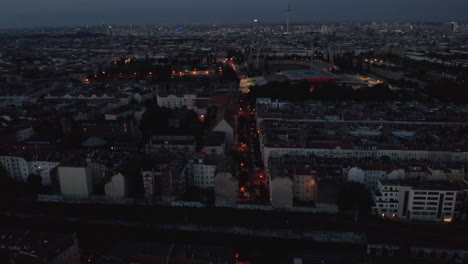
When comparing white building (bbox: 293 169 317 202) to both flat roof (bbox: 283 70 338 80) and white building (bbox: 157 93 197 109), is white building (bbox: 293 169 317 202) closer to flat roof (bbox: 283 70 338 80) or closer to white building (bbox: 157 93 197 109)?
white building (bbox: 157 93 197 109)

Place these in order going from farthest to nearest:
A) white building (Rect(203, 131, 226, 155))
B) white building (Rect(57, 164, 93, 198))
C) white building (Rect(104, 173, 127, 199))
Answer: white building (Rect(203, 131, 226, 155)), white building (Rect(57, 164, 93, 198)), white building (Rect(104, 173, 127, 199))

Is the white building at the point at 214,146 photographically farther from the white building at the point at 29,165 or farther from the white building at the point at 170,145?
the white building at the point at 29,165

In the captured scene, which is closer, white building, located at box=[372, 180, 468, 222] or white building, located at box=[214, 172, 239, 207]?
white building, located at box=[372, 180, 468, 222]

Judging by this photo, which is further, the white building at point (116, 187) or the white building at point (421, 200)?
the white building at point (116, 187)

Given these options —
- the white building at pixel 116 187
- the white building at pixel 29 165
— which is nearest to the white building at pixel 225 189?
the white building at pixel 116 187

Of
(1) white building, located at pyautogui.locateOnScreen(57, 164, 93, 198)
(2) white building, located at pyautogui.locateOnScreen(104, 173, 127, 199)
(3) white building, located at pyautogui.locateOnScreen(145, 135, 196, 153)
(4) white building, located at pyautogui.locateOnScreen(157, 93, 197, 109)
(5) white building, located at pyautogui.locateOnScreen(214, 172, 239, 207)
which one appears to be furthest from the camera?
(4) white building, located at pyautogui.locateOnScreen(157, 93, 197, 109)

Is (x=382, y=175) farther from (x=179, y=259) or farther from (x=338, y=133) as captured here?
(x=179, y=259)

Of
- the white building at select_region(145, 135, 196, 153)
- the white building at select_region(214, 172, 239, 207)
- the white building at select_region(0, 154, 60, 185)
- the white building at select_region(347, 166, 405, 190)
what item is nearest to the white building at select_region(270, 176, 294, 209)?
the white building at select_region(214, 172, 239, 207)

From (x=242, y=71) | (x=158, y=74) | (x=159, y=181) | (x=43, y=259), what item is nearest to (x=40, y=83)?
(x=158, y=74)

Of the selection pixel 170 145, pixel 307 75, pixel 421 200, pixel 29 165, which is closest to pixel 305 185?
pixel 421 200
